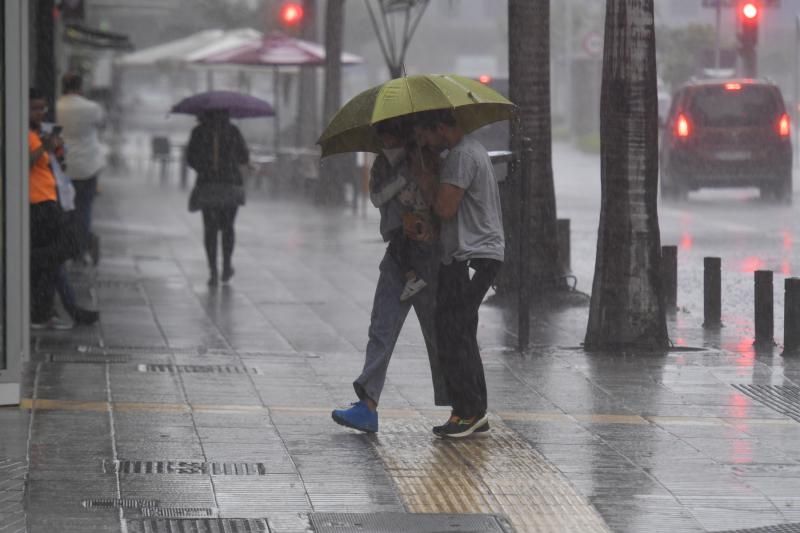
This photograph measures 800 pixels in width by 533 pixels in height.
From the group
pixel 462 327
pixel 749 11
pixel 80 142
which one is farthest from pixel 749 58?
pixel 462 327

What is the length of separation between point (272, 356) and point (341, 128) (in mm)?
3166

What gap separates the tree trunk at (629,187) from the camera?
39.1 ft

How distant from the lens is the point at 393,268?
A: 350 inches

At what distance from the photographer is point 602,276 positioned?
12117 mm

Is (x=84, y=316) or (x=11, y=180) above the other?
(x=11, y=180)

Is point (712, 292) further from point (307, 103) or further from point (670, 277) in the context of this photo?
point (307, 103)

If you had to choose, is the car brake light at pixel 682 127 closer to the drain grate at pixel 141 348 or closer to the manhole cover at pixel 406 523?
the drain grate at pixel 141 348

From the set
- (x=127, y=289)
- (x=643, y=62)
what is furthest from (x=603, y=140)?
(x=127, y=289)

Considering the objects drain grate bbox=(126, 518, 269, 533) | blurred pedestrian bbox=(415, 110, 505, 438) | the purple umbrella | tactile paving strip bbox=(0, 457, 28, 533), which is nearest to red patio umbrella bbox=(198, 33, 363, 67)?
the purple umbrella

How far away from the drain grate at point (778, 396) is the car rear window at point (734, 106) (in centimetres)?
1766

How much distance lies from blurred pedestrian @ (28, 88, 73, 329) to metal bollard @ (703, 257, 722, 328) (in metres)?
4.65

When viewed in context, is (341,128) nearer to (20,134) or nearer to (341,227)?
(20,134)

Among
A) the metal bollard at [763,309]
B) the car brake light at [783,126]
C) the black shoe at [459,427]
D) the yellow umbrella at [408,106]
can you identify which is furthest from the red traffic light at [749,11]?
the black shoe at [459,427]

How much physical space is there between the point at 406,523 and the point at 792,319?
18.5 feet
